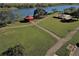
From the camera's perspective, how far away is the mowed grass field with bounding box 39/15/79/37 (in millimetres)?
1104

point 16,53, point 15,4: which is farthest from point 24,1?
point 16,53

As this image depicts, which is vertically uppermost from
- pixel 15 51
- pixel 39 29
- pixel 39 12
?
pixel 39 12

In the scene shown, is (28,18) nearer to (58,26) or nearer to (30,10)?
(30,10)

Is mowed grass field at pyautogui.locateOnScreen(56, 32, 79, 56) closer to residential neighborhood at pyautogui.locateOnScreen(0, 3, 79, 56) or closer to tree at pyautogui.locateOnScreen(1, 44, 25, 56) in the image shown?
residential neighborhood at pyautogui.locateOnScreen(0, 3, 79, 56)

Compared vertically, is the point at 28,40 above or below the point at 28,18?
below

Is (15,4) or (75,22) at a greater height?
(15,4)

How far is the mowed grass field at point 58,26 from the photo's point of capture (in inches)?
43.5

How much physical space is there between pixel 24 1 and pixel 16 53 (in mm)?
321

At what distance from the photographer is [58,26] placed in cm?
111

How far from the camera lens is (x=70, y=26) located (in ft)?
3.65

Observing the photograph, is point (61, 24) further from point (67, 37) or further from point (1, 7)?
point (1, 7)

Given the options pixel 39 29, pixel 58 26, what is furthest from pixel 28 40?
pixel 58 26

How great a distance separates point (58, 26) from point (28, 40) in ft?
0.67

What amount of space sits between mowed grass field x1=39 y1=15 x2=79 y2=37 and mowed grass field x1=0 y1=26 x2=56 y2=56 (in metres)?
0.05
